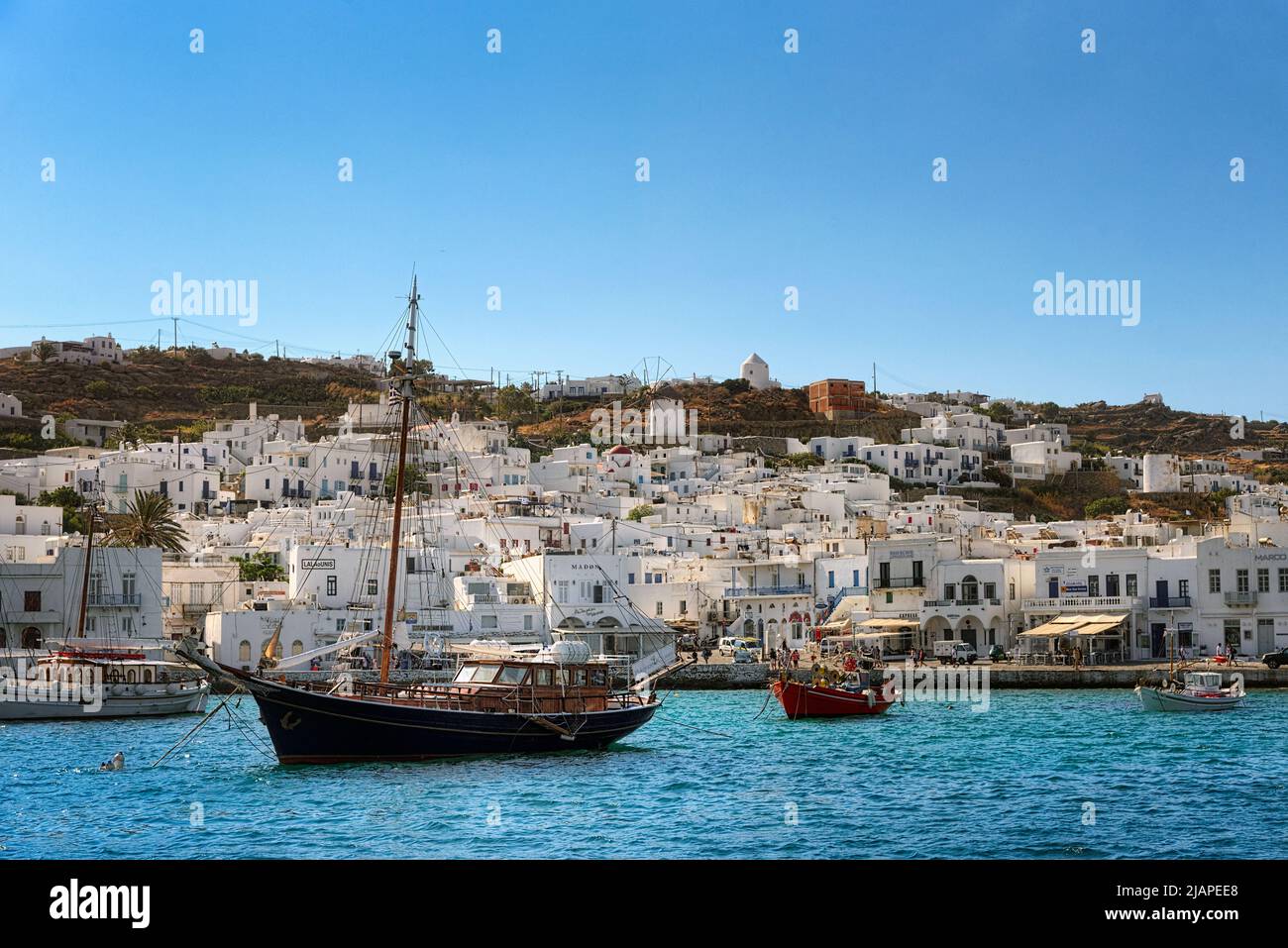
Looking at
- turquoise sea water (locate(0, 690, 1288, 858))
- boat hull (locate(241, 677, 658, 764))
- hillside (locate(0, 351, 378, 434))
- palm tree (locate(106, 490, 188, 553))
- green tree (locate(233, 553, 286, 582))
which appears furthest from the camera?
hillside (locate(0, 351, 378, 434))

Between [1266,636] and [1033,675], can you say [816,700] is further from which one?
[1266,636]

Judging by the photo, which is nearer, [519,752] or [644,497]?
[519,752]

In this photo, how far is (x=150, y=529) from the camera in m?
54.3

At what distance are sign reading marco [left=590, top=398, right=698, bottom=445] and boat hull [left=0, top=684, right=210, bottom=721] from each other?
71129 mm

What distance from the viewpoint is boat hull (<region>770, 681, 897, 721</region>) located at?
35.8m

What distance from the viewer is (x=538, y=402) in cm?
13075

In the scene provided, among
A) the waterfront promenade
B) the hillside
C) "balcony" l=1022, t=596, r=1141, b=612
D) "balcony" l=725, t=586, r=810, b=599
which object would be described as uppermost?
the hillside

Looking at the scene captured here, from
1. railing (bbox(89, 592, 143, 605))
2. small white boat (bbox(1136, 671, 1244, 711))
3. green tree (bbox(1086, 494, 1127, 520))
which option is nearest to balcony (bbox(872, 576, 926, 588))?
small white boat (bbox(1136, 671, 1244, 711))

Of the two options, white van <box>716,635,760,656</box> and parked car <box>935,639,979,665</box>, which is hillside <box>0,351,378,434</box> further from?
parked car <box>935,639,979,665</box>

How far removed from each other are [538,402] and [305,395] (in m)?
22.9

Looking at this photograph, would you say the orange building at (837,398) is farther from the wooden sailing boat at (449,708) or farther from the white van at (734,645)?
the wooden sailing boat at (449,708)

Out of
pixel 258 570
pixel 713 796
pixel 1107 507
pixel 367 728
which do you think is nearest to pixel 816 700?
pixel 367 728
